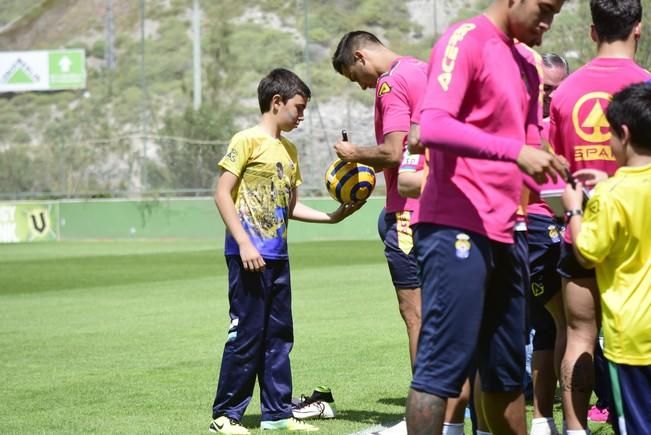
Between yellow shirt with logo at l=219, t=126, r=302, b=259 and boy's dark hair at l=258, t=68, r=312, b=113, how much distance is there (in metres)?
0.20

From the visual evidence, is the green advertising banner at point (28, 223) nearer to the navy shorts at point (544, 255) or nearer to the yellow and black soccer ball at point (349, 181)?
the yellow and black soccer ball at point (349, 181)

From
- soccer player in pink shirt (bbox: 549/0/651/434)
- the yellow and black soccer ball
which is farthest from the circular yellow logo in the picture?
the yellow and black soccer ball

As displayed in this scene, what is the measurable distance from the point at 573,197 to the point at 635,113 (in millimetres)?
424

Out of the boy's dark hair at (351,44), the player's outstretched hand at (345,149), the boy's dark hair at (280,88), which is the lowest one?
the player's outstretched hand at (345,149)

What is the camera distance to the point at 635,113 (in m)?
4.93

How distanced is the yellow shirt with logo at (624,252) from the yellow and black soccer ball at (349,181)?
8.91 ft

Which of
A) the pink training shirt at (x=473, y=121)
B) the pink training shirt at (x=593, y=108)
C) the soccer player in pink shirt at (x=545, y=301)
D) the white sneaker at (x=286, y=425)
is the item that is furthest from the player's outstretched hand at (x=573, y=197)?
the white sneaker at (x=286, y=425)

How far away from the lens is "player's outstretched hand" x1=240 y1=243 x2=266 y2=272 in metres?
7.23

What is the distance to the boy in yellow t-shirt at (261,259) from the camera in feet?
24.1

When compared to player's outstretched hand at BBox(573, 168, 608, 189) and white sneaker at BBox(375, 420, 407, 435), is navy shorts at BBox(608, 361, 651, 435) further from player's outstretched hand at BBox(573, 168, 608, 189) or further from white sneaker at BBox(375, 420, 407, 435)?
white sneaker at BBox(375, 420, 407, 435)

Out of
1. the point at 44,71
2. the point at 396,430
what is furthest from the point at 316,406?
the point at 44,71

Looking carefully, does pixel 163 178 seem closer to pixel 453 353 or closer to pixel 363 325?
pixel 363 325

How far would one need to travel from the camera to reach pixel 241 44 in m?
61.8

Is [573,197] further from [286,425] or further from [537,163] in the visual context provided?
[286,425]
